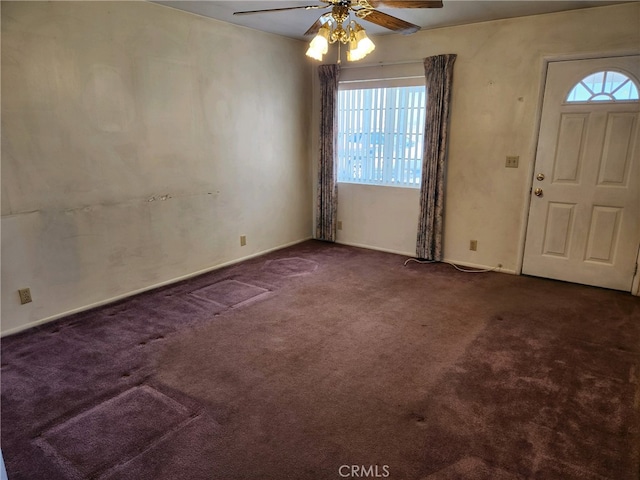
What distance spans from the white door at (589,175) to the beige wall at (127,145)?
2968mm

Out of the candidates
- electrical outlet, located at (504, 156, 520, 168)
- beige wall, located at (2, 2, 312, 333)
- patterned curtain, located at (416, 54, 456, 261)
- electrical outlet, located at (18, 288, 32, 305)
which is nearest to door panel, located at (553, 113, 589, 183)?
electrical outlet, located at (504, 156, 520, 168)

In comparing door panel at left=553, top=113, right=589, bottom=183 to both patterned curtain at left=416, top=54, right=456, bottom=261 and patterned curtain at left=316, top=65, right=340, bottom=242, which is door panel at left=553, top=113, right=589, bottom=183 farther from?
patterned curtain at left=316, top=65, right=340, bottom=242

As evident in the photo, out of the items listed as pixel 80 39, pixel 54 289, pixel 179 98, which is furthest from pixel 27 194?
pixel 179 98

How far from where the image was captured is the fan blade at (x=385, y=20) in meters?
2.53

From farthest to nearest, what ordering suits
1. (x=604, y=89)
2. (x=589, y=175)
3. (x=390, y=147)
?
(x=390, y=147) < (x=589, y=175) < (x=604, y=89)

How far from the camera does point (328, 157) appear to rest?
5332 millimetres

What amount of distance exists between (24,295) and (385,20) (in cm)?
324

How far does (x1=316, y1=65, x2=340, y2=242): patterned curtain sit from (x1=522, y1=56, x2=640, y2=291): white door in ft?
Result: 7.64

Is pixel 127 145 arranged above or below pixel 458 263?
above

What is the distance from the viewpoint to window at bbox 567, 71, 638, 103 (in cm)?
359

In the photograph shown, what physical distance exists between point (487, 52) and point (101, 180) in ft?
12.5

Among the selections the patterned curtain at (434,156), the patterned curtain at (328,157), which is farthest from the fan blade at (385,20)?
the patterned curtain at (328,157)

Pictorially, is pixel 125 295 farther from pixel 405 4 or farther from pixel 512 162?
pixel 512 162

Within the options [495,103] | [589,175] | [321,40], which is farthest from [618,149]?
[321,40]
